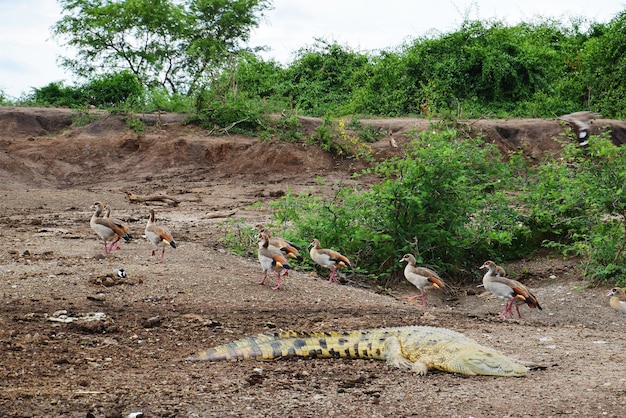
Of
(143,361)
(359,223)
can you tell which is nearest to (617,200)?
(359,223)

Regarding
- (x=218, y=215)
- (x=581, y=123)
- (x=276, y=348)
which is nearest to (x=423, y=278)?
(x=276, y=348)

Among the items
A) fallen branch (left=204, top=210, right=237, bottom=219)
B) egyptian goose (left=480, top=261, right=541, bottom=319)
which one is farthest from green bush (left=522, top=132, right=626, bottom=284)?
→ fallen branch (left=204, top=210, right=237, bottom=219)

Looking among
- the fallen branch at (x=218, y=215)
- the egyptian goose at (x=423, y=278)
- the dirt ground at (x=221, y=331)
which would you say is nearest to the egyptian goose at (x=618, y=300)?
the dirt ground at (x=221, y=331)

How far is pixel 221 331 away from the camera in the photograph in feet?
21.9

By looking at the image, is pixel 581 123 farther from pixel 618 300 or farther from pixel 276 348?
pixel 276 348

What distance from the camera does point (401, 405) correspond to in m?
4.89

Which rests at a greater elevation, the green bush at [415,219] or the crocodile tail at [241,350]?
the green bush at [415,219]

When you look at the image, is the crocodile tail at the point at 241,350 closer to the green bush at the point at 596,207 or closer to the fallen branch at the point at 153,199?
the green bush at the point at 596,207

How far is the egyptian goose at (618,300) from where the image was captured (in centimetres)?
869

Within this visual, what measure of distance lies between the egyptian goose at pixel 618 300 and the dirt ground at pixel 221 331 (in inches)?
8.6

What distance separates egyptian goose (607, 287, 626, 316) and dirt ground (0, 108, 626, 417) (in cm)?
22

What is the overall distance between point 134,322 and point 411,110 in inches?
726

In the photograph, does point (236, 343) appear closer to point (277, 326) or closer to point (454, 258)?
point (277, 326)

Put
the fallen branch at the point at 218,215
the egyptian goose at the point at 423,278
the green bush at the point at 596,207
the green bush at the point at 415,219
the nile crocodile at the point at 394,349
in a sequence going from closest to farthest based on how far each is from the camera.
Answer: the nile crocodile at the point at 394,349, the egyptian goose at the point at 423,278, the green bush at the point at 596,207, the green bush at the point at 415,219, the fallen branch at the point at 218,215
